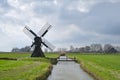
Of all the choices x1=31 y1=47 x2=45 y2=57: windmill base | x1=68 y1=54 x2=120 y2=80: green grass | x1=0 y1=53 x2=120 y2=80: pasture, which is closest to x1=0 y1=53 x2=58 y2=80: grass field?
x1=0 y1=53 x2=120 y2=80: pasture

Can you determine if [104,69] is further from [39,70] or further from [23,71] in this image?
[23,71]

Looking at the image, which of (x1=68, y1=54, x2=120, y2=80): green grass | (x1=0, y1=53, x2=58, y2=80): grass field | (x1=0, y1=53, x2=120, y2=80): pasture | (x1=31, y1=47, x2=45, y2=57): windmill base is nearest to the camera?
(x1=0, y1=53, x2=58, y2=80): grass field

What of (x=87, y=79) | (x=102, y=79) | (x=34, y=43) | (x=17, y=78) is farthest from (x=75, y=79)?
(x=34, y=43)

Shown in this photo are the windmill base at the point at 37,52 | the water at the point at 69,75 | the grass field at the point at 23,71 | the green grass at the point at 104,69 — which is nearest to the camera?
the grass field at the point at 23,71

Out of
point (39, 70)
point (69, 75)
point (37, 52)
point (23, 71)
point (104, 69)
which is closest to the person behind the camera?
point (23, 71)

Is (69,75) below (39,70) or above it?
below

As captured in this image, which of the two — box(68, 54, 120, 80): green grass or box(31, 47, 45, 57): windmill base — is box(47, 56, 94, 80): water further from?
box(31, 47, 45, 57): windmill base

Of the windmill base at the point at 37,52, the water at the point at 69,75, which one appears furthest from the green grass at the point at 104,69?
the windmill base at the point at 37,52

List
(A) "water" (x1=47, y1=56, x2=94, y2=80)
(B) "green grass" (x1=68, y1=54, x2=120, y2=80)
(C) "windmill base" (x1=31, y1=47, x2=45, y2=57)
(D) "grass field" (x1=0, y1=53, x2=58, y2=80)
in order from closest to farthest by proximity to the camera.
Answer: (D) "grass field" (x1=0, y1=53, x2=58, y2=80)
(B) "green grass" (x1=68, y1=54, x2=120, y2=80)
(A) "water" (x1=47, y1=56, x2=94, y2=80)
(C) "windmill base" (x1=31, y1=47, x2=45, y2=57)

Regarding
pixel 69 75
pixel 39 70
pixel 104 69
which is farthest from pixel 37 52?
pixel 69 75

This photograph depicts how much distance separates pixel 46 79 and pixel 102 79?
8851mm

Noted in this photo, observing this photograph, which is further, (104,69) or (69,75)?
(104,69)

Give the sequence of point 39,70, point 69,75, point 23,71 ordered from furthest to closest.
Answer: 1. point 39,70
2. point 69,75
3. point 23,71

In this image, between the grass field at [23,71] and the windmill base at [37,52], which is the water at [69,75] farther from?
the windmill base at [37,52]
